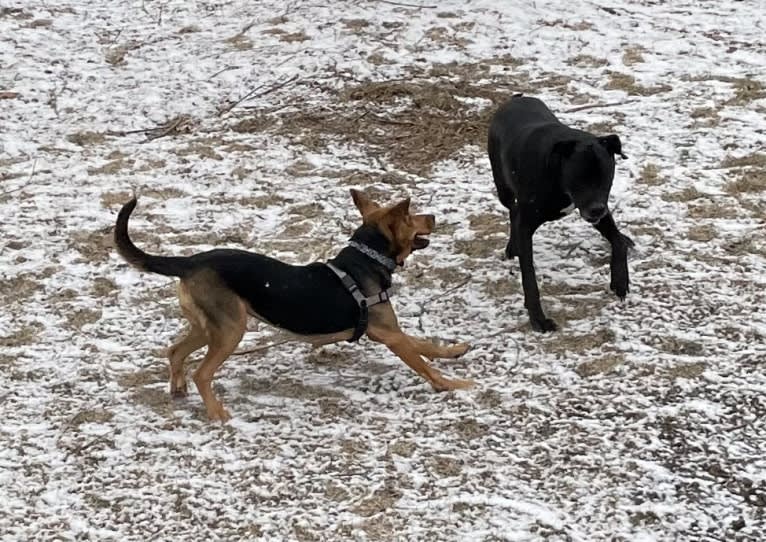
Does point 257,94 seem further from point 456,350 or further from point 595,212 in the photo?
point 595,212

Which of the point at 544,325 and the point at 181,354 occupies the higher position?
the point at 181,354

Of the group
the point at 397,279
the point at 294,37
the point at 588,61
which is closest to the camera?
the point at 397,279

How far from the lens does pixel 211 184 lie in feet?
24.4

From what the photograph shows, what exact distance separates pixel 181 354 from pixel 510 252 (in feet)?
7.77

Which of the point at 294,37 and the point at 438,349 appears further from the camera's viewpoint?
the point at 294,37

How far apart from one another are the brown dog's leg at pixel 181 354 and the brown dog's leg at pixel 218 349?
0.15m

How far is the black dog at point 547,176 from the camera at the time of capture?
5.12 meters

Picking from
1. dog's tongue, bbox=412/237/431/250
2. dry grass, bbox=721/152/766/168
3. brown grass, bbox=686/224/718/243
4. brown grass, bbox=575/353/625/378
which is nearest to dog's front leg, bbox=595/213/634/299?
brown grass, bbox=575/353/625/378

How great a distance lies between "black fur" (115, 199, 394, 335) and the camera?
470 centimetres

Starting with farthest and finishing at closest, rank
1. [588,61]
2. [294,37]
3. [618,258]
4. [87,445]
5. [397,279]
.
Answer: [294,37] → [588,61] → [397,279] → [618,258] → [87,445]

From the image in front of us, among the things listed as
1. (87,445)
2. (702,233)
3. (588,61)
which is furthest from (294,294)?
(588,61)

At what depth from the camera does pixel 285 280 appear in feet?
15.7

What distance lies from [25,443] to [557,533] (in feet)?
8.66

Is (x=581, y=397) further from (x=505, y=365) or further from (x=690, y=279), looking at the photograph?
(x=690, y=279)
